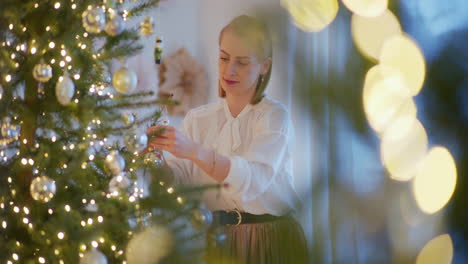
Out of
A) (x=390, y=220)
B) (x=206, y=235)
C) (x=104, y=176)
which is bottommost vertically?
(x=206, y=235)

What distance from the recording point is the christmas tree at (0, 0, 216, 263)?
90 centimetres

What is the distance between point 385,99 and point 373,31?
0.02m

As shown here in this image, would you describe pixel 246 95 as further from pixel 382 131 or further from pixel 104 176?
pixel 382 131

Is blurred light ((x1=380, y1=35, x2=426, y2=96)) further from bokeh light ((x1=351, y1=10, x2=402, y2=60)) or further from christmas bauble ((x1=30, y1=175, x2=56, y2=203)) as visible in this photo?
christmas bauble ((x1=30, y1=175, x2=56, y2=203))

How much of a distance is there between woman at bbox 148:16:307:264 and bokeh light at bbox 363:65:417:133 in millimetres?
1175

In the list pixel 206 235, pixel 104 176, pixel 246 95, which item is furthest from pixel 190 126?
pixel 206 235

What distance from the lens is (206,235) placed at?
1.03m

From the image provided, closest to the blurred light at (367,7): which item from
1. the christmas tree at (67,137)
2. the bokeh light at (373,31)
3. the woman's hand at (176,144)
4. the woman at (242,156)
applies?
the bokeh light at (373,31)

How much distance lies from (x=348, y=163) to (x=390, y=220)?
0.03m

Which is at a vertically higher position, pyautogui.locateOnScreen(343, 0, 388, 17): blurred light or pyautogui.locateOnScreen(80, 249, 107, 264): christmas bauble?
pyautogui.locateOnScreen(343, 0, 388, 17): blurred light

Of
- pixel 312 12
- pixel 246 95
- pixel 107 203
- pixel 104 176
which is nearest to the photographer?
pixel 312 12

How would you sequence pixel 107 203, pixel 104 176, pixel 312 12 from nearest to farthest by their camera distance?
pixel 312 12 → pixel 107 203 → pixel 104 176

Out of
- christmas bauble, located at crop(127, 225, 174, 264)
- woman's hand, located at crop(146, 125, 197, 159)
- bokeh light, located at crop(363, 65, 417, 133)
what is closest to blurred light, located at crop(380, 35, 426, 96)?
bokeh light, located at crop(363, 65, 417, 133)

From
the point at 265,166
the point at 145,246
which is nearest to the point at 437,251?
the point at 145,246
